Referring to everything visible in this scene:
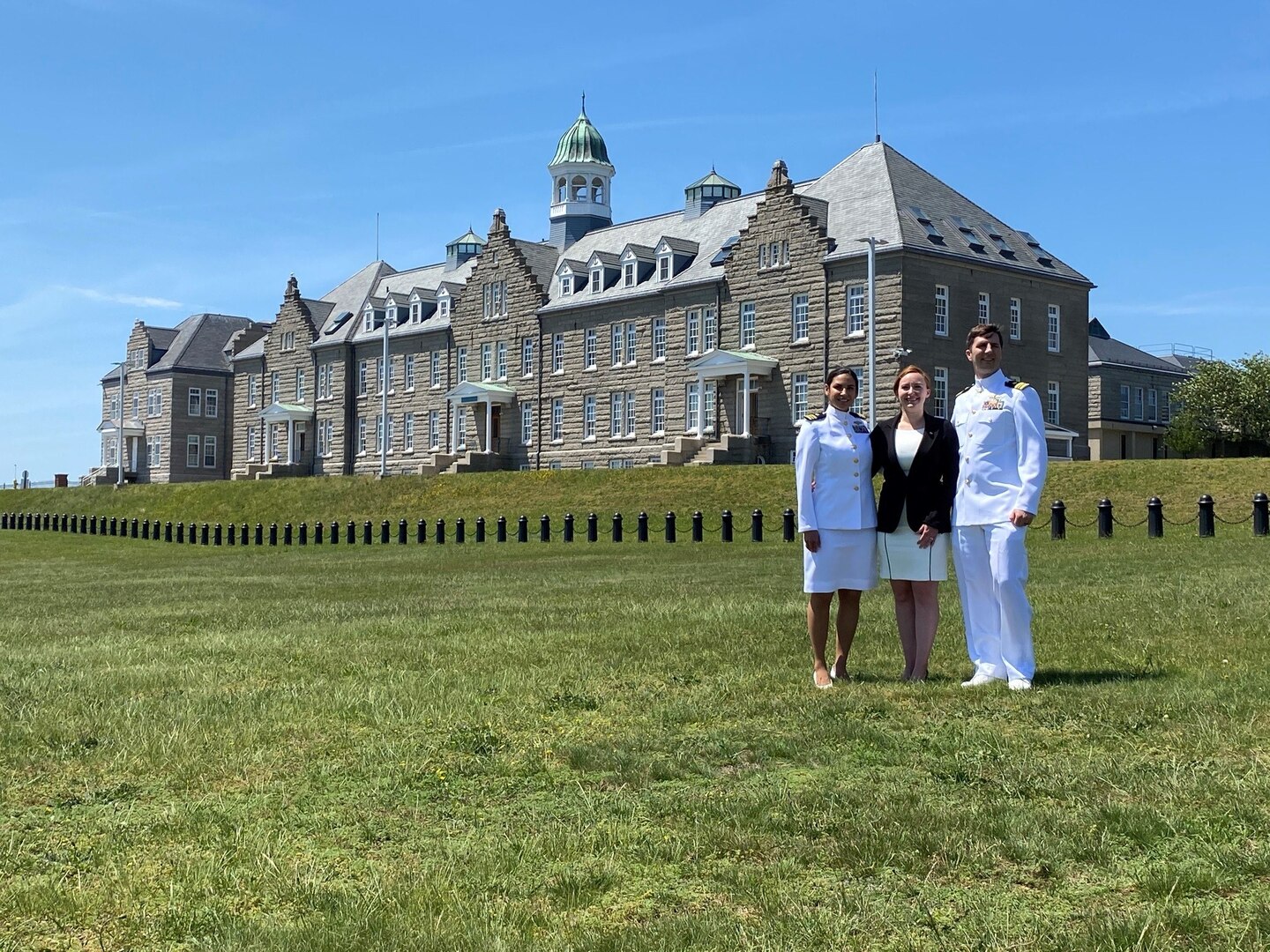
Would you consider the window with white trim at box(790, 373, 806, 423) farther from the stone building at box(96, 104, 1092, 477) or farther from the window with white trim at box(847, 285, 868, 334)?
the window with white trim at box(847, 285, 868, 334)

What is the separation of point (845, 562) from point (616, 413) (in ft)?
173

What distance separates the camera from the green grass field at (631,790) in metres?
4.19

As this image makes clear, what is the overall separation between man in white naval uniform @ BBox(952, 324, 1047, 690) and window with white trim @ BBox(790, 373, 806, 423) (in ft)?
143

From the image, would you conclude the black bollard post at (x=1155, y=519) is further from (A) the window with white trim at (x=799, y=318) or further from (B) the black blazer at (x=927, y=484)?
(A) the window with white trim at (x=799, y=318)

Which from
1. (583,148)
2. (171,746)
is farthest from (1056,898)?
(583,148)

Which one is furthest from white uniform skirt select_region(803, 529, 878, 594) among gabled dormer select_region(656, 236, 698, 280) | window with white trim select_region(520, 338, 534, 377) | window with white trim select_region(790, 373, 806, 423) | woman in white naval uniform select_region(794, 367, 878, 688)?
window with white trim select_region(520, 338, 534, 377)

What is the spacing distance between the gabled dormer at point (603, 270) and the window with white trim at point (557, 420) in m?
5.51

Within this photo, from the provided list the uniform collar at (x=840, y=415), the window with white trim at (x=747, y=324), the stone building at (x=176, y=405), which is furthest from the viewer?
the stone building at (x=176, y=405)

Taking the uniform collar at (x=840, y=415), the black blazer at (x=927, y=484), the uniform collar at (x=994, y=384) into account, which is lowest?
the black blazer at (x=927, y=484)

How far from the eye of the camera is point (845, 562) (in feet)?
28.5

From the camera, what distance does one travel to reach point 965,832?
4973mm

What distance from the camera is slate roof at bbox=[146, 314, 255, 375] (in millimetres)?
93875

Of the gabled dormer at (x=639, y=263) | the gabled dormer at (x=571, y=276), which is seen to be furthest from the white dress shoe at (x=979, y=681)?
the gabled dormer at (x=571, y=276)

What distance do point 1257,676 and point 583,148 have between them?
2770 inches
